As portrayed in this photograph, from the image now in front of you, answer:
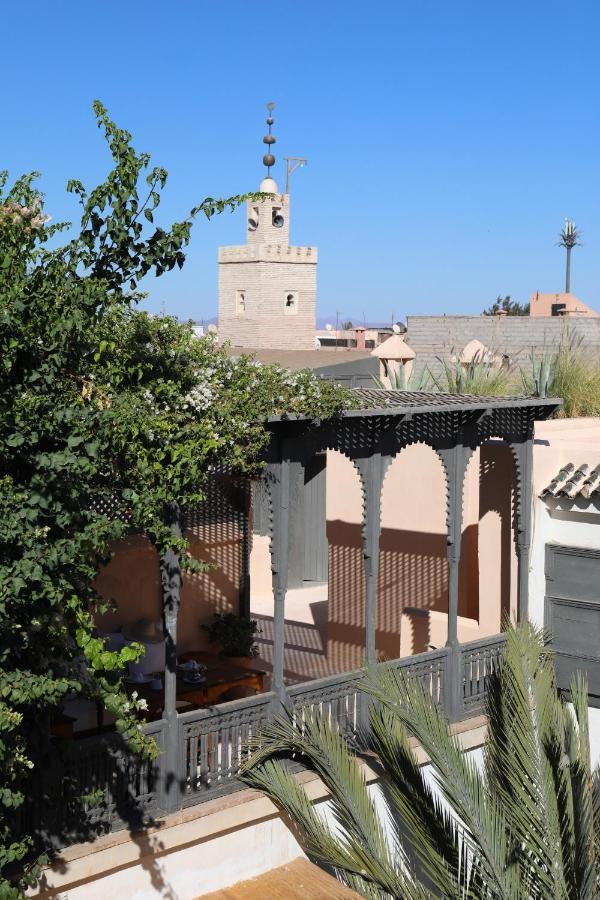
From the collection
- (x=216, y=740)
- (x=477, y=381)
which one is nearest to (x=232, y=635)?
(x=216, y=740)

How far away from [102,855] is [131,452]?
2433mm

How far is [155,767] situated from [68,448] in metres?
2.71

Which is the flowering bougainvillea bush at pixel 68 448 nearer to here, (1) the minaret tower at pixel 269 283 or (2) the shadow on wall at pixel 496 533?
(2) the shadow on wall at pixel 496 533

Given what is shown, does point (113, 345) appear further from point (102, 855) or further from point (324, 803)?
point (324, 803)

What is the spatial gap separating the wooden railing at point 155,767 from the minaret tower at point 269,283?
46322 millimetres

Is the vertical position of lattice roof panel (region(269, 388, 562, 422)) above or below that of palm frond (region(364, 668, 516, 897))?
above

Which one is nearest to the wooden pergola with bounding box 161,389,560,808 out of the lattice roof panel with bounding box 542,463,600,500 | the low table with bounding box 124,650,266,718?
the lattice roof panel with bounding box 542,463,600,500

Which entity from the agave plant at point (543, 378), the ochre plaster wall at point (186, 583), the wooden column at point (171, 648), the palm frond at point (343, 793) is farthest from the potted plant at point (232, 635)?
the agave plant at point (543, 378)

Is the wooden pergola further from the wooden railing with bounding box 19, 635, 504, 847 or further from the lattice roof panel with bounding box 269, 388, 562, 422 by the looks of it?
the wooden railing with bounding box 19, 635, 504, 847

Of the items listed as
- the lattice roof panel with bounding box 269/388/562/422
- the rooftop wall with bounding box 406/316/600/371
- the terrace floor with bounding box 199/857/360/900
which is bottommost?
the terrace floor with bounding box 199/857/360/900

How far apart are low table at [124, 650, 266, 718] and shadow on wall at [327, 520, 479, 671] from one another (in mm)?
2224

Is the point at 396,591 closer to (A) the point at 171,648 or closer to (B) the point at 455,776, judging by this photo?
(B) the point at 455,776

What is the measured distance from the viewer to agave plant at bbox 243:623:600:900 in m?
5.91

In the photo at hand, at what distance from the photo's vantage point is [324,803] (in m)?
7.57
